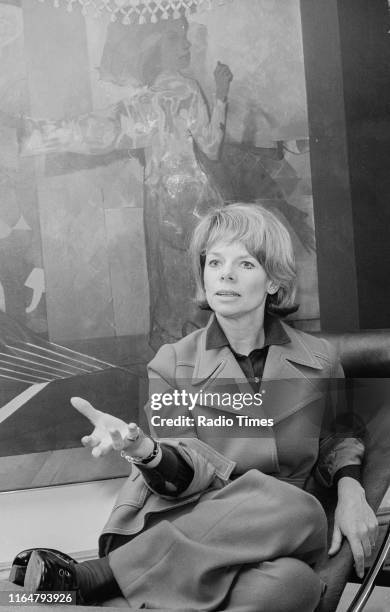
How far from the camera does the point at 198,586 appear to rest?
194 centimetres

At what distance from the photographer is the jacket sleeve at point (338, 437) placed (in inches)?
82.8

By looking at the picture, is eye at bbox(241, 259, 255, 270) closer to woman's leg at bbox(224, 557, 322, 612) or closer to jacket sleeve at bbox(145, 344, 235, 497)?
jacket sleeve at bbox(145, 344, 235, 497)

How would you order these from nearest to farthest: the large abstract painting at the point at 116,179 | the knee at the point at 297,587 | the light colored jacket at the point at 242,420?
the knee at the point at 297,587, the light colored jacket at the point at 242,420, the large abstract painting at the point at 116,179

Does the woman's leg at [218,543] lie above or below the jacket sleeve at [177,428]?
below

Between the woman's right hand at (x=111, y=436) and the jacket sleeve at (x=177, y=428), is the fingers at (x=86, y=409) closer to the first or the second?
the woman's right hand at (x=111, y=436)

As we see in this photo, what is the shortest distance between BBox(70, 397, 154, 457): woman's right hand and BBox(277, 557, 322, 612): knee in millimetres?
432

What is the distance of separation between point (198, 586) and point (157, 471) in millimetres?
292

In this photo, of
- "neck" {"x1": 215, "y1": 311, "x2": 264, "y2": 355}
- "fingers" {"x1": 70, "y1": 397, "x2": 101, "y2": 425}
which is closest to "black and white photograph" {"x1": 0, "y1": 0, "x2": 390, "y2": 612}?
"neck" {"x1": 215, "y1": 311, "x2": 264, "y2": 355}

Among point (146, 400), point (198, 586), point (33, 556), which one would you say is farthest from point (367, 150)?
point (33, 556)

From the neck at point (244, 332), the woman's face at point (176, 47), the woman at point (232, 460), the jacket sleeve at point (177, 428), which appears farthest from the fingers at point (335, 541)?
the woman's face at point (176, 47)

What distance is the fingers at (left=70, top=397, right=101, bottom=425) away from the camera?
6.59 feet

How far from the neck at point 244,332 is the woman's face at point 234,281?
0.6 inches

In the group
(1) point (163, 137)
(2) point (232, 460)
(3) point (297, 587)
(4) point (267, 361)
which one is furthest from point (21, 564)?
(1) point (163, 137)

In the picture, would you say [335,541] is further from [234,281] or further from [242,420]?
[234,281]
